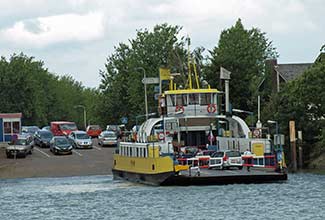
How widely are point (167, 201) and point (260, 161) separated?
9905 millimetres

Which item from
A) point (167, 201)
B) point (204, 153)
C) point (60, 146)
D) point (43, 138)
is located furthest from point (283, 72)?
point (167, 201)

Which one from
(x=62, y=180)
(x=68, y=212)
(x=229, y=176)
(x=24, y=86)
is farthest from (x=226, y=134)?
(x=24, y=86)

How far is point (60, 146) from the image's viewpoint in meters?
81.2

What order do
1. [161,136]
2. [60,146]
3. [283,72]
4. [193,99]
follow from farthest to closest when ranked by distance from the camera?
[283,72] → [60,146] → [193,99] → [161,136]

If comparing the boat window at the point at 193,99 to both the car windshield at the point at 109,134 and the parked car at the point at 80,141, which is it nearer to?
the parked car at the point at 80,141

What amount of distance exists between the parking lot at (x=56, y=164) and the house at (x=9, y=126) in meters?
8.05

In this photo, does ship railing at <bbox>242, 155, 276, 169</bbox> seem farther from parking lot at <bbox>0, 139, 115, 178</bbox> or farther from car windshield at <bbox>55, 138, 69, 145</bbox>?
car windshield at <bbox>55, 138, 69, 145</bbox>

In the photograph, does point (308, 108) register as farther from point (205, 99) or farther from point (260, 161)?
point (260, 161)

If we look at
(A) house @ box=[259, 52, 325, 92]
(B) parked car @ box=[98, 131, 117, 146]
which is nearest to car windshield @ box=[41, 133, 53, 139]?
(B) parked car @ box=[98, 131, 117, 146]

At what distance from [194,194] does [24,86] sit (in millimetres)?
97222

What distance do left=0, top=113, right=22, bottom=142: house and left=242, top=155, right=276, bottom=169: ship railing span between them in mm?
43827

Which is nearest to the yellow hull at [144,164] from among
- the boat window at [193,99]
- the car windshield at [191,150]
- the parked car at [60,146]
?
the car windshield at [191,150]

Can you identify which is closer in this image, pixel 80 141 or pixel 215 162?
pixel 215 162

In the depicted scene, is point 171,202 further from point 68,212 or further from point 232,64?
point 232,64
